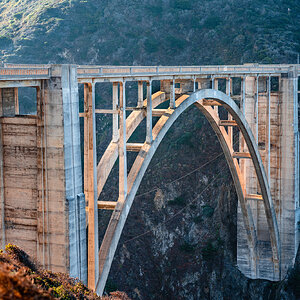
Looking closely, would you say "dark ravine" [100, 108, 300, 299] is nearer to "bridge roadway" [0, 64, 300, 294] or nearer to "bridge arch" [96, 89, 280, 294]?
"bridge arch" [96, 89, 280, 294]

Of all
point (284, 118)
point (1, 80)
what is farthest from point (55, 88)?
point (284, 118)

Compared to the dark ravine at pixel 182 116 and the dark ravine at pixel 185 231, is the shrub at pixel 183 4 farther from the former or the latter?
the dark ravine at pixel 185 231

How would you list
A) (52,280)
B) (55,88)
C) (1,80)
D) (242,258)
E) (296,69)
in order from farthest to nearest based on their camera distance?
(242,258) → (296,69) → (55,88) → (1,80) → (52,280)

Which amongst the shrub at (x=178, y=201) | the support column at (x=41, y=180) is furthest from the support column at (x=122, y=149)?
the shrub at (x=178, y=201)

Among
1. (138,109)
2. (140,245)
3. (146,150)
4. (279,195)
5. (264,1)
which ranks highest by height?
(264,1)

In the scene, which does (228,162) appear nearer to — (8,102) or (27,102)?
(8,102)

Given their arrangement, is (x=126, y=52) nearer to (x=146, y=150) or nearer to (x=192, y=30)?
(x=192, y=30)
